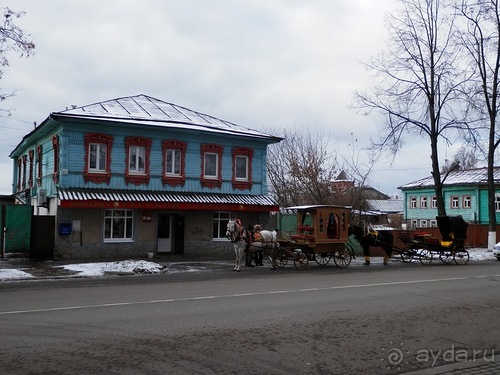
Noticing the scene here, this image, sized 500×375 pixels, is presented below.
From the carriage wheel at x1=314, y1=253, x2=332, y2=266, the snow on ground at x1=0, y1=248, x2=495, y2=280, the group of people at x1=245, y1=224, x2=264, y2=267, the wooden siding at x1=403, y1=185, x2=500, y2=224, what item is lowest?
the snow on ground at x1=0, y1=248, x2=495, y2=280

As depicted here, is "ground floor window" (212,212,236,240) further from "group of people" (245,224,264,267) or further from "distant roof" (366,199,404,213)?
"distant roof" (366,199,404,213)

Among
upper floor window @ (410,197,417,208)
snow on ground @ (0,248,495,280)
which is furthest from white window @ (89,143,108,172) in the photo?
upper floor window @ (410,197,417,208)

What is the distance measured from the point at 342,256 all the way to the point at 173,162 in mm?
10222

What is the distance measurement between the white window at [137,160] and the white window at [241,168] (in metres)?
5.08

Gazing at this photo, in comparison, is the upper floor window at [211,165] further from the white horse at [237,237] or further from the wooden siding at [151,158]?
the white horse at [237,237]

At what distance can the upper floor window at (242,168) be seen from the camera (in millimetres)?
29125

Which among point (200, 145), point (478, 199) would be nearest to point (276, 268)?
point (200, 145)

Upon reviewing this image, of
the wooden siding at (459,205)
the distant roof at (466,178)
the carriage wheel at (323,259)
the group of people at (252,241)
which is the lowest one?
the carriage wheel at (323,259)

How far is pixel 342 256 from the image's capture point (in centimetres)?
2205

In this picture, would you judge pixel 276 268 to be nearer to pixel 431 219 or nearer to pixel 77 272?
pixel 77 272

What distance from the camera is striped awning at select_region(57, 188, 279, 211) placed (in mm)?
23703

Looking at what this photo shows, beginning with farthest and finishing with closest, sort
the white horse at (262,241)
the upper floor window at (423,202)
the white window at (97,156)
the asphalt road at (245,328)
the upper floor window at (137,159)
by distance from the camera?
the upper floor window at (423,202)
the upper floor window at (137,159)
the white window at (97,156)
the white horse at (262,241)
the asphalt road at (245,328)

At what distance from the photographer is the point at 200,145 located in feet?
92.2

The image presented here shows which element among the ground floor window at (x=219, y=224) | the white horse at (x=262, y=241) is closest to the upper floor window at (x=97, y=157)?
the ground floor window at (x=219, y=224)
